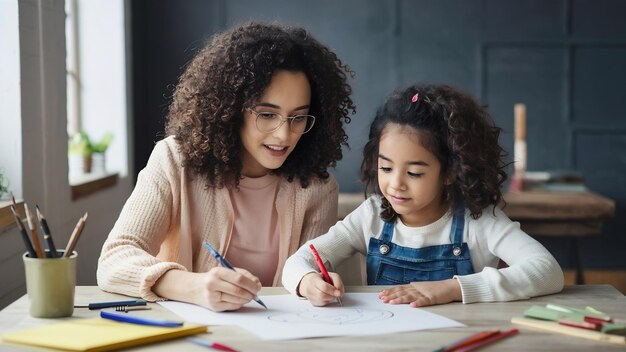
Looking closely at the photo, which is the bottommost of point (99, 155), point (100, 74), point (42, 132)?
point (99, 155)

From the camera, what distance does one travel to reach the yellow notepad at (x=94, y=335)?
4.02ft

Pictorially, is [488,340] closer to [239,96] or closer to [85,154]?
[239,96]

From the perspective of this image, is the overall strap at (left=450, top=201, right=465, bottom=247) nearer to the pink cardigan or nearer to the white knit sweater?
the white knit sweater

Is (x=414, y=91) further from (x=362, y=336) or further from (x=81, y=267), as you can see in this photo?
(x=81, y=267)

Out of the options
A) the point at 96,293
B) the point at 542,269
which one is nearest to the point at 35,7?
the point at 96,293

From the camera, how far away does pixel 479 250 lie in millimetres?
1871

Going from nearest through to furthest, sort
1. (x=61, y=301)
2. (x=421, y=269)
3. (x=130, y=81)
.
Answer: (x=61, y=301) < (x=421, y=269) < (x=130, y=81)

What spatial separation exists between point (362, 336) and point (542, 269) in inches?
19.2

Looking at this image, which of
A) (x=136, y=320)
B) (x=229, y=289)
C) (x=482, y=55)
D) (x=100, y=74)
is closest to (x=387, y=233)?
(x=229, y=289)

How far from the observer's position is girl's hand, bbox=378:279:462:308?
5.01 ft

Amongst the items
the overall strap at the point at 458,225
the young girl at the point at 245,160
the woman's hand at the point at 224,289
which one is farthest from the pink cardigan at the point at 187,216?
the overall strap at the point at 458,225

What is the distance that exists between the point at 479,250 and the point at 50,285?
938 millimetres

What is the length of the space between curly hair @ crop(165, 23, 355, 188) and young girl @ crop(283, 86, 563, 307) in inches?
5.4

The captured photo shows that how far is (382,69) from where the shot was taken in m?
5.17
